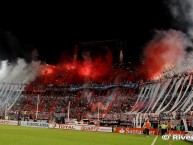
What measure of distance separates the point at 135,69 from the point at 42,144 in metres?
74.8

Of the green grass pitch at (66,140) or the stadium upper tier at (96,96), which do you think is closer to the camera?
the green grass pitch at (66,140)

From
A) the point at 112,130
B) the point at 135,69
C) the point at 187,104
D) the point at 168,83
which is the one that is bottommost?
the point at 112,130

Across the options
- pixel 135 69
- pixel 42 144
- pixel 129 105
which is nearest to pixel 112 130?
pixel 42 144

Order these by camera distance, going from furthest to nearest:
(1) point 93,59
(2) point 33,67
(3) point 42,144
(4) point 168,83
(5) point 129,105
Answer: (1) point 93,59
(2) point 33,67
(5) point 129,105
(4) point 168,83
(3) point 42,144

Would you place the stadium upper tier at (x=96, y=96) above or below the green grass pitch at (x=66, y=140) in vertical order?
above

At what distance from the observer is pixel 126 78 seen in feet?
297

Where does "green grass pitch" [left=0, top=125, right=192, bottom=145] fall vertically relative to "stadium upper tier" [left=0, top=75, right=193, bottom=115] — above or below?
below

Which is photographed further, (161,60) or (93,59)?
(93,59)

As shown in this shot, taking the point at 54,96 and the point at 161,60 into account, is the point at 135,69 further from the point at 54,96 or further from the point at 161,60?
the point at 54,96

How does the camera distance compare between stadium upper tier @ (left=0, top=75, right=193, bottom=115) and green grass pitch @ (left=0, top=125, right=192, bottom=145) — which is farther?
stadium upper tier @ (left=0, top=75, right=193, bottom=115)

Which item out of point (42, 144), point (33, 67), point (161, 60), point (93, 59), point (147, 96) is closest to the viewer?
point (42, 144)

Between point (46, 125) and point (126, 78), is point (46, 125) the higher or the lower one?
the lower one

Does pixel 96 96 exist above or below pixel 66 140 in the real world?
above

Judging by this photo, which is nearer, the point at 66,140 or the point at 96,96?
the point at 66,140
